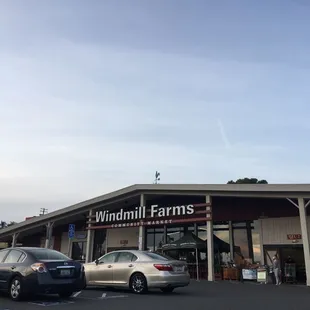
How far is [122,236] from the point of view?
27562mm

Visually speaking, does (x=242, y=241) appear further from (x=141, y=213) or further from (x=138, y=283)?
(x=138, y=283)

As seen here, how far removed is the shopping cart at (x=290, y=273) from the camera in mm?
19562

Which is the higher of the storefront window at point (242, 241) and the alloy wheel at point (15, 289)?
the storefront window at point (242, 241)

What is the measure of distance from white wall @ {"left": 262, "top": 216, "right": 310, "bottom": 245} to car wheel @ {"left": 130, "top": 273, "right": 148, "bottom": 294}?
11.4 m

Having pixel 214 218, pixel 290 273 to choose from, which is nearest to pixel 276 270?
pixel 290 273

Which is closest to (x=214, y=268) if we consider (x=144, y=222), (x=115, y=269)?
(x=144, y=222)

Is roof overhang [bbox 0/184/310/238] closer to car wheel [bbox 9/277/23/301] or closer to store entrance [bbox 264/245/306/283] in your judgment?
store entrance [bbox 264/245/306/283]

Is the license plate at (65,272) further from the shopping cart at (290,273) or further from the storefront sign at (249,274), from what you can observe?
the shopping cart at (290,273)

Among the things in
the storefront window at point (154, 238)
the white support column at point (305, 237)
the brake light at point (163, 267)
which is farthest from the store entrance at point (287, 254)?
the brake light at point (163, 267)

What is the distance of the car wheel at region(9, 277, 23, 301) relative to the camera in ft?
30.4

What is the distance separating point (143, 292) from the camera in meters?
11.6

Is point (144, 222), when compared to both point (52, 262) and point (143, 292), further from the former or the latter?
point (52, 262)

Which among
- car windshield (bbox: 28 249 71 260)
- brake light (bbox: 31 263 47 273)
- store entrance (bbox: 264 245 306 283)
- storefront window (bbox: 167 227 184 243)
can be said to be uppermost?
storefront window (bbox: 167 227 184 243)

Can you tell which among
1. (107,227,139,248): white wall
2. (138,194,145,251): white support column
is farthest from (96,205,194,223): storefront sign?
(107,227,139,248): white wall
